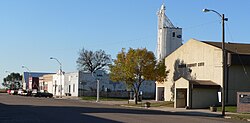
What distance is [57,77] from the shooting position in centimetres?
11981

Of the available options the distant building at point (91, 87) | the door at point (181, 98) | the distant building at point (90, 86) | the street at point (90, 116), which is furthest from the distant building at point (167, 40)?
the street at point (90, 116)

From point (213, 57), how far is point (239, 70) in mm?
3581

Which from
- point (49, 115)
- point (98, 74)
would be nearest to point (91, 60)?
point (98, 74)

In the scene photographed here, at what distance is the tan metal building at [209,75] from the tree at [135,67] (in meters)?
5.22

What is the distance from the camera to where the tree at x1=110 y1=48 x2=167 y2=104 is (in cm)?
6344

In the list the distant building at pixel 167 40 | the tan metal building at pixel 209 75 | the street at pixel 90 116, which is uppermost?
the distant building at pixel 167 40

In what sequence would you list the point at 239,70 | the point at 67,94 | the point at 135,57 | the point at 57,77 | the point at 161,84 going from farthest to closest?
the point at 57,77 → the point at 67,94 → the point at 161,84 → the point at 135,57 → the point at 239,70

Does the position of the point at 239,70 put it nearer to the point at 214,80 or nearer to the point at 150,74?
the point at 214,80

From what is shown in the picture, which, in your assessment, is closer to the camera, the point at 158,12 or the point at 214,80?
the point at 214,80

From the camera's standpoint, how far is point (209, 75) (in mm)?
56250

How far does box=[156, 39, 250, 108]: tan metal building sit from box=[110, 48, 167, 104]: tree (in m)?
5.22

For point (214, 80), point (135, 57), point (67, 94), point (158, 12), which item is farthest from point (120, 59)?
point (67, 94)

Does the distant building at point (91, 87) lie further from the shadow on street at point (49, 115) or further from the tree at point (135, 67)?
the shadow on street at point (49, 115)

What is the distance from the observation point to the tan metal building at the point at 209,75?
53.1 meters
